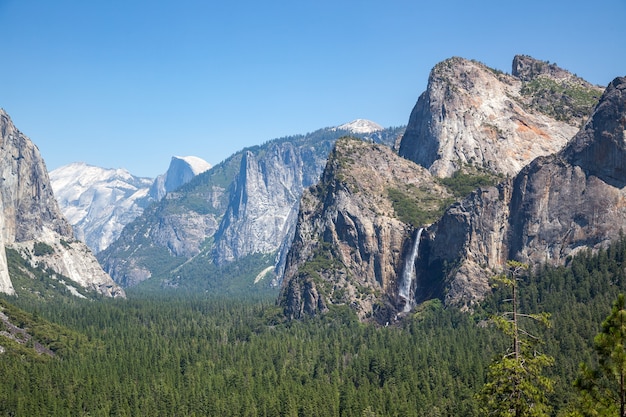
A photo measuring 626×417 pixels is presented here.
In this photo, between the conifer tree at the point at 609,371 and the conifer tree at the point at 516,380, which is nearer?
the conifer tree at the point at 609,371

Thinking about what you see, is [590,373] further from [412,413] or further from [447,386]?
[447,386]

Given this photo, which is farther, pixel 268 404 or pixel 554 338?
pixel 554 338

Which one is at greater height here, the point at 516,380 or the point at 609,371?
the point at 609,371

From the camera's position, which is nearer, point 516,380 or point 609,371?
point 609,371

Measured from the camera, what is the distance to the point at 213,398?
16875 cm

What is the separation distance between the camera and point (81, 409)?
16788 centimetres

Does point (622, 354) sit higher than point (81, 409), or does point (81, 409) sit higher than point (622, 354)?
point (622, 354)

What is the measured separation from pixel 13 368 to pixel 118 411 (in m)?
41.1

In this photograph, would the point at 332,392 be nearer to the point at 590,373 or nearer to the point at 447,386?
the point at 447,386

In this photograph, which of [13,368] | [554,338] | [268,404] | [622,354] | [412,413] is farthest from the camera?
[13,368]

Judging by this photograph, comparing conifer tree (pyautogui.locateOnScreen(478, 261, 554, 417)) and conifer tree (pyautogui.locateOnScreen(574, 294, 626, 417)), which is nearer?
conifer tree (pyautogui.locateOnScreen(574, 294, 626, 417))

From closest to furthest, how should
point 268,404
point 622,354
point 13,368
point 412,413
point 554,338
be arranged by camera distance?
point 622,354 → point 412,413 → point 268,404 → point 554,338 → point 13,368

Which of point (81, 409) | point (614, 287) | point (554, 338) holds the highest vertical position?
point (614, 287)

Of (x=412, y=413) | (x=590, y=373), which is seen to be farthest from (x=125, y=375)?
(x=590, y=373)
